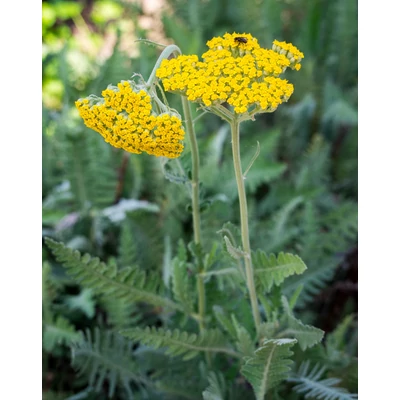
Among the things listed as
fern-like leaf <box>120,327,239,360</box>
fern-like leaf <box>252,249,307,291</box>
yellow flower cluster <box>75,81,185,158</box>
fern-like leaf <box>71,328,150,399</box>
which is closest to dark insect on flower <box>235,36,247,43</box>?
yellow flower cluster <box>75,81,185,158</box>

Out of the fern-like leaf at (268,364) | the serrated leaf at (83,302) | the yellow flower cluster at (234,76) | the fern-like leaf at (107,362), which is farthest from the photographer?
the serrated leaf at (83,302)

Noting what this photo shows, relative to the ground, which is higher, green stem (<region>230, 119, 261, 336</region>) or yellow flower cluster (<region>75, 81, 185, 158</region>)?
yellow flower cluster (<region>75, 81, 185, 158</region>)

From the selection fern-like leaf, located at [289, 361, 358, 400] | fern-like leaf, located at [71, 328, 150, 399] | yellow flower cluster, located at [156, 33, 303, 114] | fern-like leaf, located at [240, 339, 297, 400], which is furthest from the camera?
fern-like leaf, located at [71, 328, 150, 399]

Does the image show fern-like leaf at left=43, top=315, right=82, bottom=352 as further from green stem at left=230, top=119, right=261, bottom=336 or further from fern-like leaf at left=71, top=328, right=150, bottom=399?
green stem at left=230, top=119, right=261, bottom=336

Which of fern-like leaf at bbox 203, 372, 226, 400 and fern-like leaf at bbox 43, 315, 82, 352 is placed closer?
fern-like leaf at bbox 203, 372, 226, 400

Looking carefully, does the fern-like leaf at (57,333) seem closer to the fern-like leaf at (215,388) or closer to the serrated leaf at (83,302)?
the serrated leaf at (83,302)

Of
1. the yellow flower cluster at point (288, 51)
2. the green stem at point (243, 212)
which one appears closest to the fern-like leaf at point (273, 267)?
the green stem at point (243, 212)
